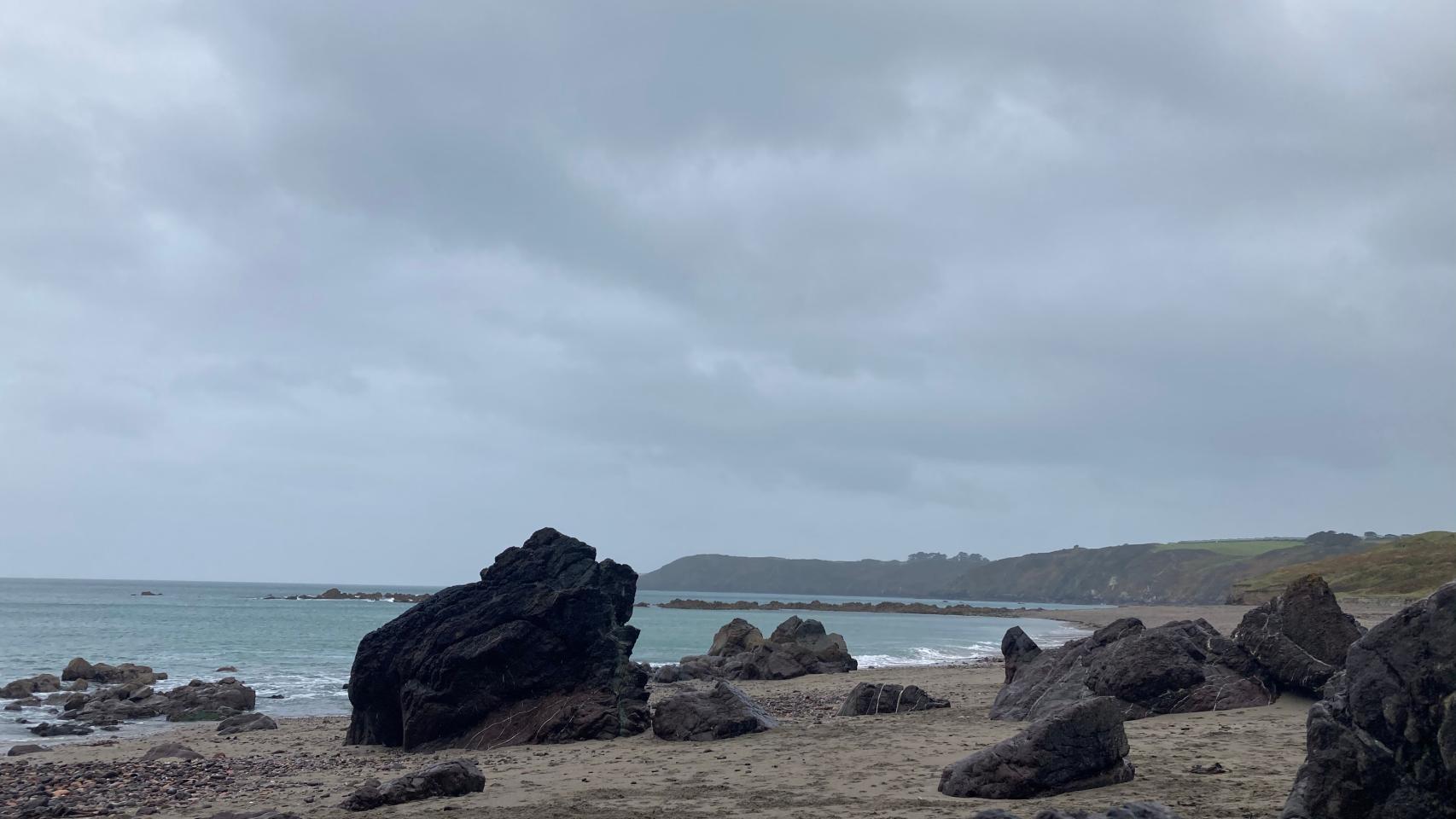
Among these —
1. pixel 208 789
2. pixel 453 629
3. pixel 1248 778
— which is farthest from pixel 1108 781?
pixel 453 629

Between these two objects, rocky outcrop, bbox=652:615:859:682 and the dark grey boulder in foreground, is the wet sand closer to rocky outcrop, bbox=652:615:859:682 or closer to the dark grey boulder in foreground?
the dark grey boulder in foreground

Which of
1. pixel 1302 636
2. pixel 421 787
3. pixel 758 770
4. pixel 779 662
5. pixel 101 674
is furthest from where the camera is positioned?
pixel 101 674

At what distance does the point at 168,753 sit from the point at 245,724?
194 inches

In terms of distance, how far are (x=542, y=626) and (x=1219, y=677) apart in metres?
13.5

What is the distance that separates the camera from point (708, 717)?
18031 millimetres

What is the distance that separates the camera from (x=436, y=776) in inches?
505

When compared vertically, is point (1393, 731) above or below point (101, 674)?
above

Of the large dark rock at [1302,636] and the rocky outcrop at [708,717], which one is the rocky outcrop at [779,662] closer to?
the rocky outcrop at [708,717]

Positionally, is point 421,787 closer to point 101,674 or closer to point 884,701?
point 884,701

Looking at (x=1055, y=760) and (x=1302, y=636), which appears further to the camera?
(x=1302, y=636)

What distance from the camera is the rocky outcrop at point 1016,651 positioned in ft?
72.7

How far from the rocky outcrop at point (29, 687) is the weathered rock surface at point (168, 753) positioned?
18381mm

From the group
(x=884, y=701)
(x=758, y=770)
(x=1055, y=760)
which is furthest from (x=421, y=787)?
(x=884, y=701)

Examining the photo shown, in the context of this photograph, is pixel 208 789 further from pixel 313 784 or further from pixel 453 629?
pixel 453 629
